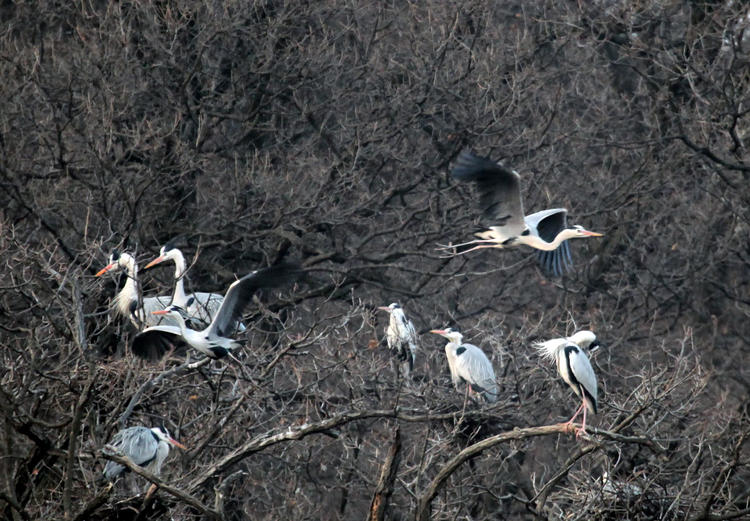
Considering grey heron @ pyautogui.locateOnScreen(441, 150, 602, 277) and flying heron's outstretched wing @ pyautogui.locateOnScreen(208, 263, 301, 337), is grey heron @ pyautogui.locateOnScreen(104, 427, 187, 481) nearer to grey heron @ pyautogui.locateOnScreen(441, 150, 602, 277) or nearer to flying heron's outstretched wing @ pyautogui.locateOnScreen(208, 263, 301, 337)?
flying heron's outstretched wing @ pyautogui.locateOnScreen(208, 263, 301, 337)

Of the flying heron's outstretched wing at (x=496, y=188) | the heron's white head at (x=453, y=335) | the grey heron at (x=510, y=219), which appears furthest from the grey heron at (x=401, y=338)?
the flying heron's outstretched wing at (x=496, y=188)

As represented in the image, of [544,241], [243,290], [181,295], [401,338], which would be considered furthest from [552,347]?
[181,295]

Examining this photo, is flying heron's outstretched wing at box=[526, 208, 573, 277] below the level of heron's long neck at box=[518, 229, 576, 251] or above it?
below

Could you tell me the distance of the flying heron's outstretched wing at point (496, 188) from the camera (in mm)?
9633

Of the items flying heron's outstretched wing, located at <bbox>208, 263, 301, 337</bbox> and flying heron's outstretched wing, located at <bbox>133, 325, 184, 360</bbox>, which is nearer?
flying heron's outstretched wing, located at <bbox>208, 263, 301, 337</bbox>

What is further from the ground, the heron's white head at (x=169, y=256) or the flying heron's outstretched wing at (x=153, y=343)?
the flying heron's outstretched wing at (x=153, y=343)

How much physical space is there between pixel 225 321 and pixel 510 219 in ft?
9.24

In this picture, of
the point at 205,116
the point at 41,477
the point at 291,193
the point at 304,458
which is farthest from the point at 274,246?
the point at 41,477

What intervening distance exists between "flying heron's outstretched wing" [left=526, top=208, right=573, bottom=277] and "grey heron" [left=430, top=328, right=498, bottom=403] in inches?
39.1

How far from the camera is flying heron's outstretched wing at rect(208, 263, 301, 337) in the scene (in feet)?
27.9

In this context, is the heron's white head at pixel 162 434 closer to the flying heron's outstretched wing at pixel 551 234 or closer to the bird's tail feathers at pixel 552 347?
the bird's tail feathers at pixel 552 347

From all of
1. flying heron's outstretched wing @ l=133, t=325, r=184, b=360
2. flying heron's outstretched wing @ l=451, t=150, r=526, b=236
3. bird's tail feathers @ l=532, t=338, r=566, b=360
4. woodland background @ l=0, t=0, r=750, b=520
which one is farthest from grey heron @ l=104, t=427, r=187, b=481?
flying heron's outstretched wing @ l=451, t=150, r=526, b=236

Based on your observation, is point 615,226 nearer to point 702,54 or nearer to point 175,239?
point 702,54

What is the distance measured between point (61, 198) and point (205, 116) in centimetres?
166
